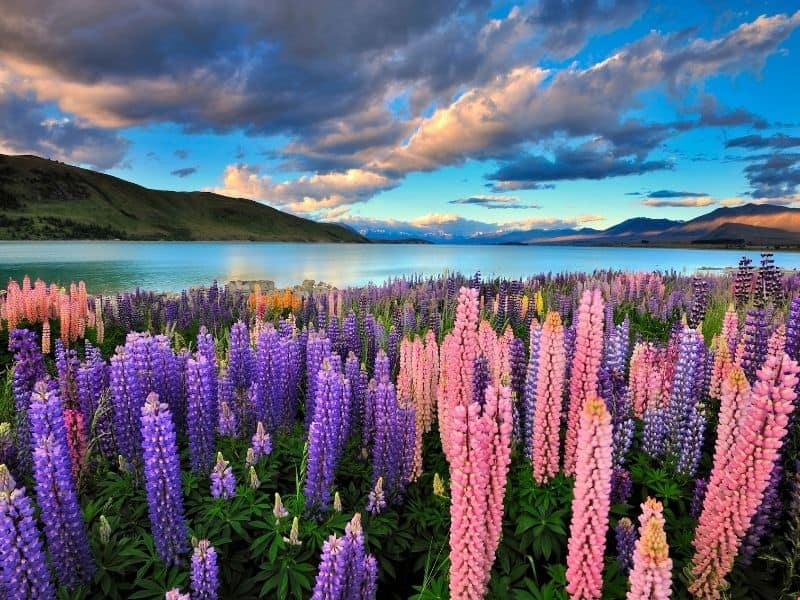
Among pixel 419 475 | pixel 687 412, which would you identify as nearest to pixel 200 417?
pixel 419 475

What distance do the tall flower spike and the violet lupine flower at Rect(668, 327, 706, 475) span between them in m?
2.01

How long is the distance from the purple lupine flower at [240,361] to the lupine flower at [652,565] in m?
4.56

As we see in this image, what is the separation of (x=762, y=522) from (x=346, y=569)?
108 inches

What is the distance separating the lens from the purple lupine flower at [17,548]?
103 inches

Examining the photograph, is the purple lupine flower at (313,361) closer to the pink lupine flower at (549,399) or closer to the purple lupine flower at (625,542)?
the pink lupine flower at (549,399)

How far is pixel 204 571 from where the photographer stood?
2895 millimetres

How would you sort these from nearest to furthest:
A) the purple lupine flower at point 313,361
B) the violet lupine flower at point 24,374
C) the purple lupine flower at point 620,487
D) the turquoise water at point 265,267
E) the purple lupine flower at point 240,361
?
the purple lupine flower at point 620,487
the violet lupine flower at point 24,374
the purple lupine flower at point 313,361
the purple lupine flower at point 240,361
the turquoise water at point 265,267

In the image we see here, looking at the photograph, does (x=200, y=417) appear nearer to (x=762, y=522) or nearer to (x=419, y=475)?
(x=419, y=475)

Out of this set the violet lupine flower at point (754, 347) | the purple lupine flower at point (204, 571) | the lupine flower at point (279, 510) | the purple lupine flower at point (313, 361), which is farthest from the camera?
the purple lupine flower at point (313, 361)

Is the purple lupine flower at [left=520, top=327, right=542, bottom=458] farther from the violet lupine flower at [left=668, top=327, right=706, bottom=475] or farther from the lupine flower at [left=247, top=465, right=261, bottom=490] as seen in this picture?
the lupine flower at [left=247, top=465, right=261, bottom=490]

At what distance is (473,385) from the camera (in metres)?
3.99

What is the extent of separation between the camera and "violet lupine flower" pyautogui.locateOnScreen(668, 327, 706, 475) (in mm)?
4023

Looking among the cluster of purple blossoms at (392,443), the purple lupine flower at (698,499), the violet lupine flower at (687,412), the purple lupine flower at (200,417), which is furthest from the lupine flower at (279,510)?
the violet lupine flower at (687,412)

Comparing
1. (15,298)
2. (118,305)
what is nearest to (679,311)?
Answer: (118,305)
